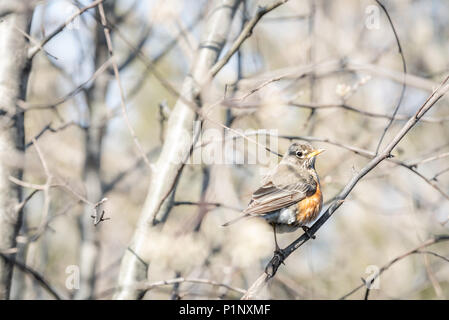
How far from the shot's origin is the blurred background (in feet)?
11.8

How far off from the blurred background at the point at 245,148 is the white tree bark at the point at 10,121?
16 centimetres

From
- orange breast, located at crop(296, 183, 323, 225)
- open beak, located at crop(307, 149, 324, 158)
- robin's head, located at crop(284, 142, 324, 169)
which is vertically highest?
robin's head, located at crop(284, 142, 324, 169)

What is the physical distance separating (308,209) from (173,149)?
1.18 metres

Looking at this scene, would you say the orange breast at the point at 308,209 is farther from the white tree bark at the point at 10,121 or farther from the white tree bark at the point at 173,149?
the white tree bark at the point at 10,121

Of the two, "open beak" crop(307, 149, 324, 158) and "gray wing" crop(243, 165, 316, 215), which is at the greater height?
"open beak" crop(307, 149, 324, 158)

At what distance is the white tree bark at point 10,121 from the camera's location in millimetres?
3209

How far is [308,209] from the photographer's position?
392 cm

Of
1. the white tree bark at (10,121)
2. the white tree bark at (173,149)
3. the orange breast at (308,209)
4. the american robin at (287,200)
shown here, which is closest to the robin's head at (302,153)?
the american robin at (287,200)

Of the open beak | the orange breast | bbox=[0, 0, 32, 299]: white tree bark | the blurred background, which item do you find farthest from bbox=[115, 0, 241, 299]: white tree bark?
the open beak

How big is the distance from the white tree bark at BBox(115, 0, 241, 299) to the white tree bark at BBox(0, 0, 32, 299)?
804 millimetres

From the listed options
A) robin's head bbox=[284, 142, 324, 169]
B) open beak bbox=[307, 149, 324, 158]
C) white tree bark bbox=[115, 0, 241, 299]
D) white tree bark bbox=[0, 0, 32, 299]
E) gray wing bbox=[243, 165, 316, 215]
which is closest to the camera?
white tree bark bbox=[0, 0, 32, 299]

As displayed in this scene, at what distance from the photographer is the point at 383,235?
28.0 ft

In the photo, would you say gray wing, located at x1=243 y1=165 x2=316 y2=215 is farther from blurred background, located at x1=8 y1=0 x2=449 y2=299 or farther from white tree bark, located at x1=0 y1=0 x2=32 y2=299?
white tree bark, located at x1=0 y1=0 x2=32 y2=299
